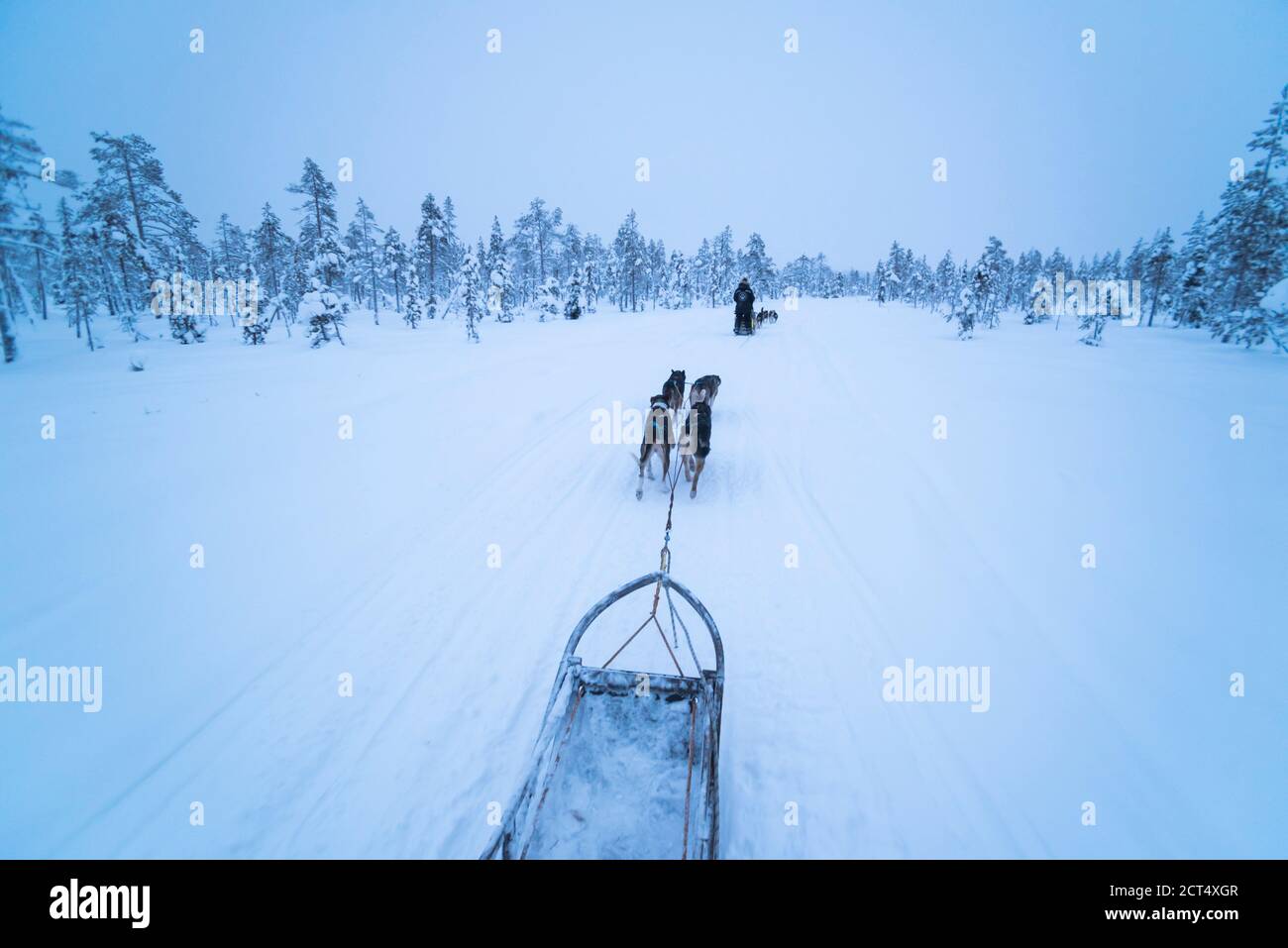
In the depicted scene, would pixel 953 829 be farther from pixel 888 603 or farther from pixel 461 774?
pixel 461 774

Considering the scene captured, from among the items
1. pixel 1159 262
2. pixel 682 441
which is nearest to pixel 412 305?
pixel 682 441

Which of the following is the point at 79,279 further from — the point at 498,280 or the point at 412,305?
the point at 498,280

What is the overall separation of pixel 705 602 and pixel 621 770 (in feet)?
6.61

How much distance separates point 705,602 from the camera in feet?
15.9

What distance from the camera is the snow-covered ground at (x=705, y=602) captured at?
9.66 ft

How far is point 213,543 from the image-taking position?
18.5 ft

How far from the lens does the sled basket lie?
2.54m

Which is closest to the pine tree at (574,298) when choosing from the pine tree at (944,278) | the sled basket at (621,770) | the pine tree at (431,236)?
the pine tree at (431,236)

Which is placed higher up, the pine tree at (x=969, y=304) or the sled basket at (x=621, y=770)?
the pine tree at (x=969, y=304)

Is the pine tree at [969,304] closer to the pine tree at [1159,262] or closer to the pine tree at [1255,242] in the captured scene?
the pine tree at [1255,242]

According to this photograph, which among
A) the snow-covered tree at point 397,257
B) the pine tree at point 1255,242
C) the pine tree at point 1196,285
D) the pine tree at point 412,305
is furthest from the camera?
the snow-covered tree at point 397,257

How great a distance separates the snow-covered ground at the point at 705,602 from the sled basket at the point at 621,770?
0.38m
